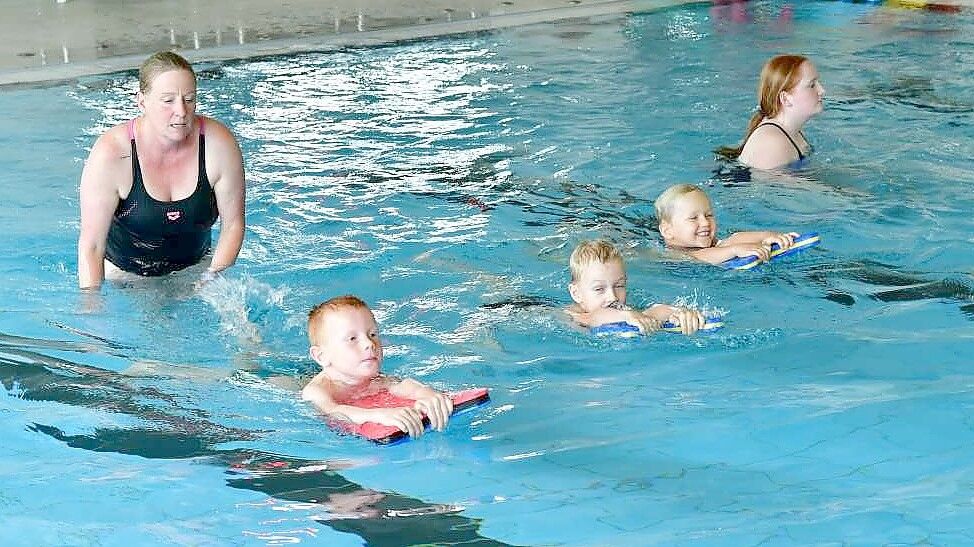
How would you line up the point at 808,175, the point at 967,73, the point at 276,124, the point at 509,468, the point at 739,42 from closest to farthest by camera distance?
the point at 509,468
the point at 808,175
the point at 276,124
the point at 967,73
the point at 739,42

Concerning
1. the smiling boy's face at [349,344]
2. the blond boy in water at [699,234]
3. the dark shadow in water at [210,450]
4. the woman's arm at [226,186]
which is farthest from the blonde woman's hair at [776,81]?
the dark shadow in water at [210,450]

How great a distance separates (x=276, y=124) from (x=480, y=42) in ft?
12.5

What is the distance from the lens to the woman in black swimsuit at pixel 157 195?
15.9ft

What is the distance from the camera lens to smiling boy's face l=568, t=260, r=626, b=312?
15.4 ft

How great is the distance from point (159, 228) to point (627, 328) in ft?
6.39

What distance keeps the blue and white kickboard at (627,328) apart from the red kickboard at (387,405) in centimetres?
76

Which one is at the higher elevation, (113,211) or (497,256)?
(113,211)

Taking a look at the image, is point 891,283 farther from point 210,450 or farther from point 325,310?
point 210,450

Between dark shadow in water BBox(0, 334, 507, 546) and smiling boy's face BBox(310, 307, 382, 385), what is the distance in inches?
13.8

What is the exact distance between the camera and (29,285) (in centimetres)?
559

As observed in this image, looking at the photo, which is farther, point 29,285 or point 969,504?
point 29,285

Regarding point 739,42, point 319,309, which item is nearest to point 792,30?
point 739,42

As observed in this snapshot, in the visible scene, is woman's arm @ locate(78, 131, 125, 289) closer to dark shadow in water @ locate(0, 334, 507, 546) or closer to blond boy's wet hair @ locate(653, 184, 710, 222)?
→ dark shadow in water @ locate(0, 334, 507, 546)

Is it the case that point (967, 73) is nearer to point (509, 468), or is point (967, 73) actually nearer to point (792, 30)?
point (792, 30)
